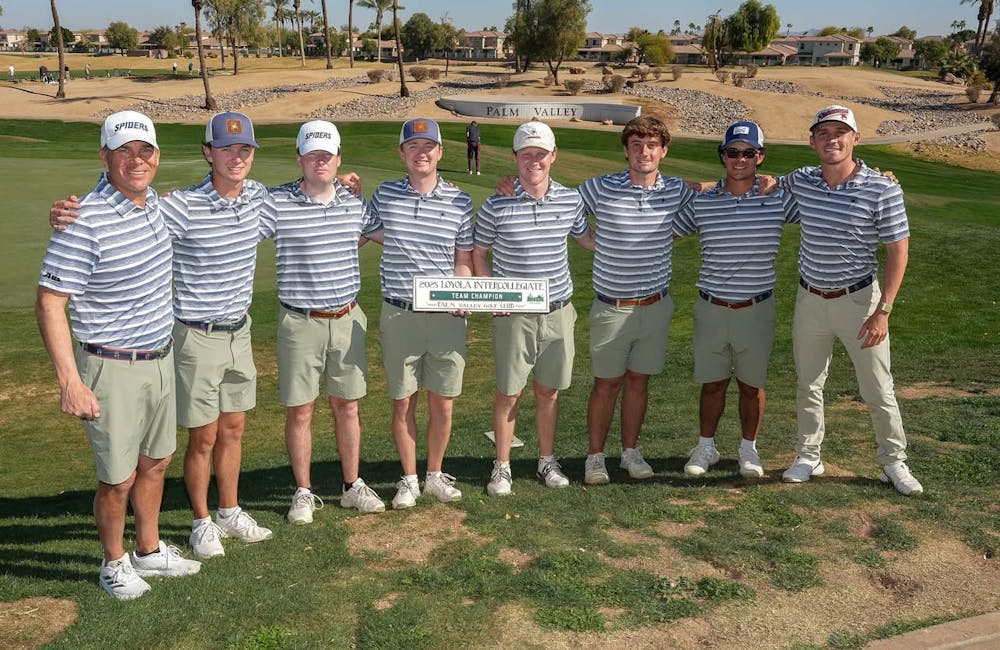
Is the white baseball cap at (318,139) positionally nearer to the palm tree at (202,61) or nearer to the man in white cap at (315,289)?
the man in white cap at (315,289)

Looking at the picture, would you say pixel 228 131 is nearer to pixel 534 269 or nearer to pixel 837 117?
pixel 534 269

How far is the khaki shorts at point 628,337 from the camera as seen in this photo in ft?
21.0

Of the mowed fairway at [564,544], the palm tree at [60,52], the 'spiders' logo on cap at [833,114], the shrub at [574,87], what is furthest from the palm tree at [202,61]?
the 'spiders' logo on cap at [833,114]

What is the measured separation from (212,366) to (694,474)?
3498 millimetres

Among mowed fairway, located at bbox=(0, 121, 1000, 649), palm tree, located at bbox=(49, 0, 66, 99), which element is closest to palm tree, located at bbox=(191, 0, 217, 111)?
palm tree, located at bbox=(49, 0, 66, 99)

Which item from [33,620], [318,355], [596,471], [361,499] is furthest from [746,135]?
[33,620]

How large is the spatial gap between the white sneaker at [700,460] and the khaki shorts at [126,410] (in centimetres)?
365

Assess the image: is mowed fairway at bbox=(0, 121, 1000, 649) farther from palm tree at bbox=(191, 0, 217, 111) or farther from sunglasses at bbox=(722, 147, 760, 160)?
palm tree at bbox=(191, 0, 217, 111)

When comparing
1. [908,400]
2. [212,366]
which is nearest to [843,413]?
[908,400]

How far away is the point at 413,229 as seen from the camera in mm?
5875

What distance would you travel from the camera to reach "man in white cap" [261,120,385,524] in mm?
5625

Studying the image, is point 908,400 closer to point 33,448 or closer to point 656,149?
point 656,149

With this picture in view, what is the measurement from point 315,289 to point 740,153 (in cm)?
303

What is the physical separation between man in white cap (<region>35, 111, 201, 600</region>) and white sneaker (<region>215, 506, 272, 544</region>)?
22.1 inches
